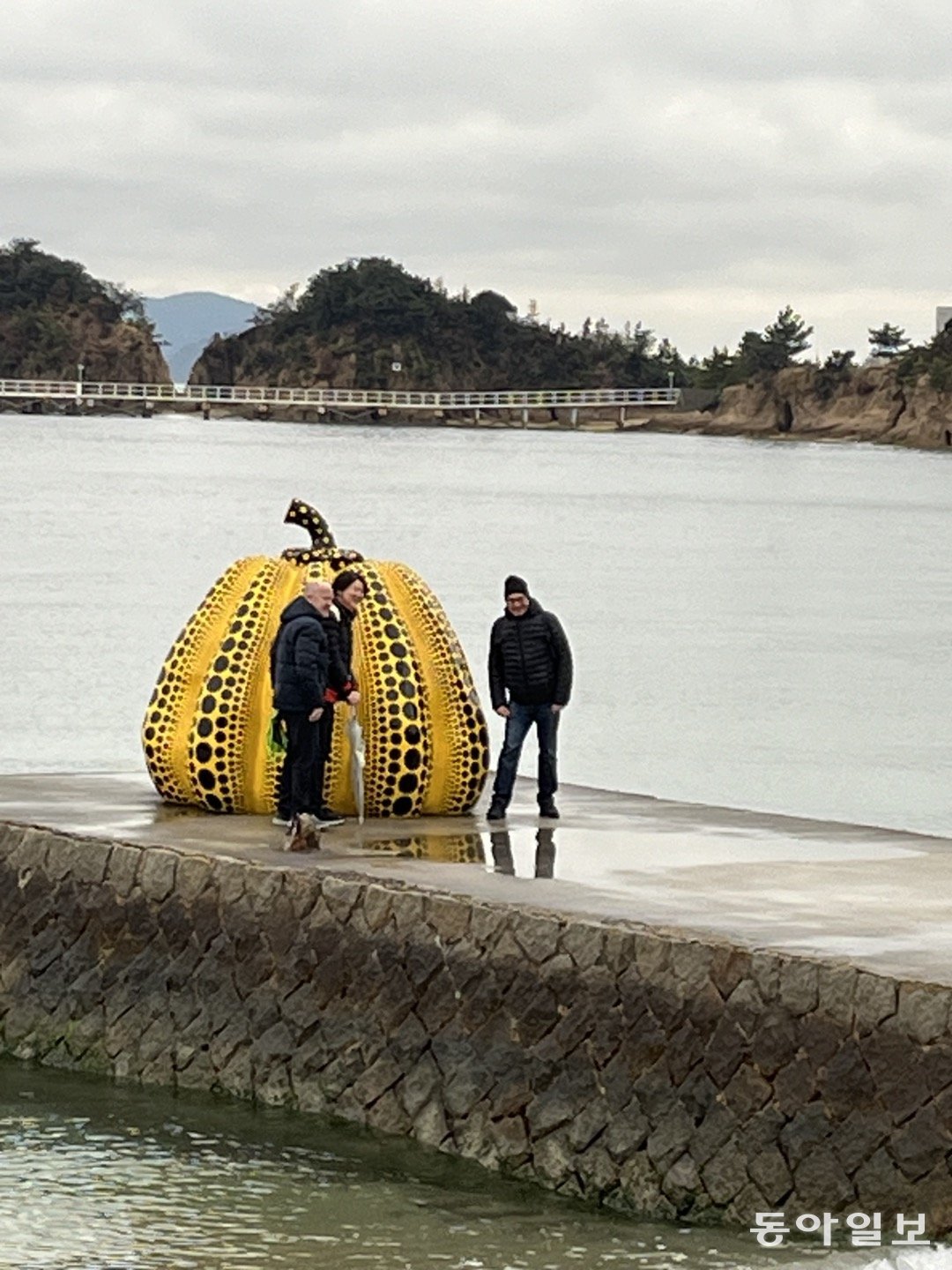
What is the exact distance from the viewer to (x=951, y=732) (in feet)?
126

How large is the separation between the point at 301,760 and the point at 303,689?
52 centimetres

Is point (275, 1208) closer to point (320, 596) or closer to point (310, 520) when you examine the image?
point (320, 596)

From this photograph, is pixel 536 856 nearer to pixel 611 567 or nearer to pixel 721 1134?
pixel 721 1134

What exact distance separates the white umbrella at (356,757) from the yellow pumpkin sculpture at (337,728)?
151 mm

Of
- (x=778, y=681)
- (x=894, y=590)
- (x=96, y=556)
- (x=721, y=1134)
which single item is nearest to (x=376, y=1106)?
(x=721, y=1134)

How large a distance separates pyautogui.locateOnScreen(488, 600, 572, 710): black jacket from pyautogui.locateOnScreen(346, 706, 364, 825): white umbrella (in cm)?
79

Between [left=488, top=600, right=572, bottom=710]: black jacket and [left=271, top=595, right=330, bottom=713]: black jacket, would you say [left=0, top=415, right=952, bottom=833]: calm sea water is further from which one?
[left=271, top=595, right=330, bottom=713]: black jacket

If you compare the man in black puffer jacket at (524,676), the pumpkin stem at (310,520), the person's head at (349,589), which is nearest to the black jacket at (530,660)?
the man in black puffer jacket at (524,676)

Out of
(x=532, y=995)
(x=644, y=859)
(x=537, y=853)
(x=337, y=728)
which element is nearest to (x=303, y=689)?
(x=337, y=728)

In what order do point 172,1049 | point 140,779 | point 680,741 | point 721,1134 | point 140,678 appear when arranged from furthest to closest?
point 140,678, point 680,741, point 140,779, point 172,1049, point 721,1134

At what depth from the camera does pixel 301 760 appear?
17.3 metres

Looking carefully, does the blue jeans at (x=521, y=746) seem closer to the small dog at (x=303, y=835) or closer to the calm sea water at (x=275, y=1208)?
the small dog at (x=303, y=835)

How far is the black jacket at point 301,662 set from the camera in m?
16.9

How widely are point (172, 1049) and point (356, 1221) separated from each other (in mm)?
2192
